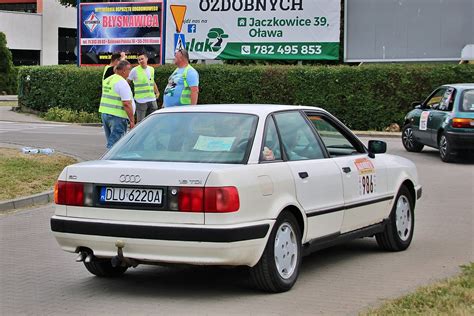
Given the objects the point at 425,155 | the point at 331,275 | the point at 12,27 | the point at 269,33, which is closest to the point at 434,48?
the point at 269,33

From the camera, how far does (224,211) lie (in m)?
5.93

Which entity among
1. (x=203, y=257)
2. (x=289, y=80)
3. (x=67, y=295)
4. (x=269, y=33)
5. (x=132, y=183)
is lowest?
(x=67, y=295)

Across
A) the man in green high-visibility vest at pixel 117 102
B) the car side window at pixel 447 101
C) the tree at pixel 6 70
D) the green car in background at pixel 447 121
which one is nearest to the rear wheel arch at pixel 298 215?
the man in green high-visibility vest at pixel 117 102

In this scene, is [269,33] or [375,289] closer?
[375,289]

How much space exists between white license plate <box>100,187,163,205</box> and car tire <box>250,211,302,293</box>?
36.6 inches

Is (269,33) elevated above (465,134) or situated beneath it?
Answer: elevated above

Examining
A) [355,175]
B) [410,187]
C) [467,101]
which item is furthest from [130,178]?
[467,101]

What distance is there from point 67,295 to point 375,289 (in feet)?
8.18

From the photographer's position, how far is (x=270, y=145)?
6719 mm

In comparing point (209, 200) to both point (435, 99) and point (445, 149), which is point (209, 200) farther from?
point (435, 99)

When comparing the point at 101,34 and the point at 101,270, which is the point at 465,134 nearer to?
the point at 101,270

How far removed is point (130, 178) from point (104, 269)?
1203mm

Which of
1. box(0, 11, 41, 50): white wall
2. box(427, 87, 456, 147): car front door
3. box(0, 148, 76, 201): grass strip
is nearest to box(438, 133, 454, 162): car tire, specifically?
box(427, 87, 456, 147): car front door

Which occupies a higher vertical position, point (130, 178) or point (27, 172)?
point (130, 178)
